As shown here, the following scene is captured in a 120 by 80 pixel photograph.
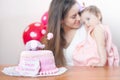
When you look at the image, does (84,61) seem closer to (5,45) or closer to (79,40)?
(79,40)

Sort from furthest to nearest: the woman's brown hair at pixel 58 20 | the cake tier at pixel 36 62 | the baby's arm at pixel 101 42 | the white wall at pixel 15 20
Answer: the white wall at pixel 15 20 < the woman's brown hair at pixel 58 20 < the baby's arm at pixel 101 42 < the cake tier at pixel 36 62

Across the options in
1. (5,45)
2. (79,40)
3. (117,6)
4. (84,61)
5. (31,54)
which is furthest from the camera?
(5,45)

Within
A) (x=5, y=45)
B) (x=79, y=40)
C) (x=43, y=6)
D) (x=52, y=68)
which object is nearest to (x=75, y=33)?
(x=79, y=40)

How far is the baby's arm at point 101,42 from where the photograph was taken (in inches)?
52.1

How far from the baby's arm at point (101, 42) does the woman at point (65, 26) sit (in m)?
0.10

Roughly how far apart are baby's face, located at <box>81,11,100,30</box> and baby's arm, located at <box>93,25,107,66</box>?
55 mm

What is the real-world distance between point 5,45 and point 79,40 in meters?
0.83

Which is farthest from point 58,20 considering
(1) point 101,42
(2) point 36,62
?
(2) point 36,62

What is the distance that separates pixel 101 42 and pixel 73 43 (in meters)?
0.18

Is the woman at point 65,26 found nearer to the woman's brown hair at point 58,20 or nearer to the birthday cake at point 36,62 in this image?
the woman's brown hair at point 58,20

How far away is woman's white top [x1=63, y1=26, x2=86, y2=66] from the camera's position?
1.44 metres

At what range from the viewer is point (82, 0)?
198cm

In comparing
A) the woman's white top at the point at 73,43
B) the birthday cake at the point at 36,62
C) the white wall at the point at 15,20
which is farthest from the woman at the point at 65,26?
the white wall at the point at 15,20

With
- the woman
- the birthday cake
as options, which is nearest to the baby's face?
the woman
